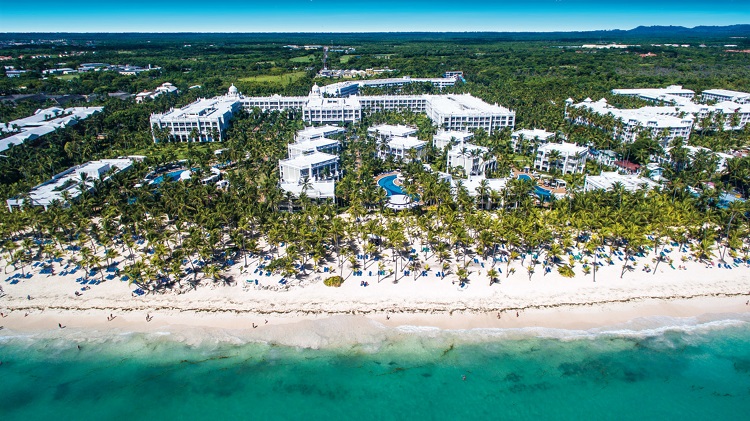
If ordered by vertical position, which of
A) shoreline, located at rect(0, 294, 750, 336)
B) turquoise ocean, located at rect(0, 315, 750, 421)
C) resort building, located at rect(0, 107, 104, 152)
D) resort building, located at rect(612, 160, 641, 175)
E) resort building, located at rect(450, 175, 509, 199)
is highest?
resort building, located at rect(0, 107, 104, 152)

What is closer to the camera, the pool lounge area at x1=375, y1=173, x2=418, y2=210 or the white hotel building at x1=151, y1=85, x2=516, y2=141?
the pool lounge area at x1=375, y1=173, x2=418, y2=210

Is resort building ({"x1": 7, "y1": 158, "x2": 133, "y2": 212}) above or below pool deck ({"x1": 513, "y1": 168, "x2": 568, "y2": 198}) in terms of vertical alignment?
above

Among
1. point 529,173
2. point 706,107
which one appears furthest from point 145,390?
point 706,107

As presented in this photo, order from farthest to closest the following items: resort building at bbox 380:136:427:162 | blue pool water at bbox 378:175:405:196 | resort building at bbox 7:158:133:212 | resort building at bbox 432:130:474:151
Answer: resort building at bbox 432:130:474:151 < resort building at bbox 380:136:427:162 < blue pool water at bbox 378:175:405:196 < resort building at bbox 7:158:133:212

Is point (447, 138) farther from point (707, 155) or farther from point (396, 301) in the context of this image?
point (396, 301)

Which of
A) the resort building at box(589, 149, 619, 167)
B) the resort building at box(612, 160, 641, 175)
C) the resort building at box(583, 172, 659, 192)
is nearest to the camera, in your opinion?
the resort building at box(583, 172, 659, 192)

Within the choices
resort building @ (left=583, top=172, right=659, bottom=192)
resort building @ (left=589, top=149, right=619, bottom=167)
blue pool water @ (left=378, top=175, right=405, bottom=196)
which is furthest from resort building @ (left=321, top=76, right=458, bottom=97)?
resort building @ (left=583, top=172, right=659, bottom=192)

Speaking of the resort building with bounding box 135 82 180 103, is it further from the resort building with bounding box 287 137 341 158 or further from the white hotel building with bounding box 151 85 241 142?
the resort building with bounding box 287 137 341 158

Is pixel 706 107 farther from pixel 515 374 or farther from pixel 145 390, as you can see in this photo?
pixel 145 390
